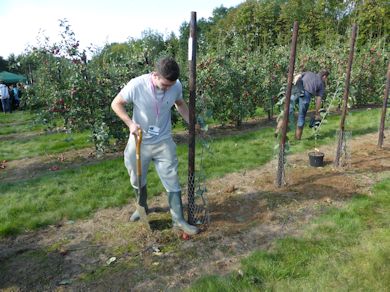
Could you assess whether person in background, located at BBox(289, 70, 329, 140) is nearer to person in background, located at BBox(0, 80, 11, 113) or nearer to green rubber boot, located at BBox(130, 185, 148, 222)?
green rubber boot, located at BBox(130, 185, 148, 222)

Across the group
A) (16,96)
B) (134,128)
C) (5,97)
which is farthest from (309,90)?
(16,96)

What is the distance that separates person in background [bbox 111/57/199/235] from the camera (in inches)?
129

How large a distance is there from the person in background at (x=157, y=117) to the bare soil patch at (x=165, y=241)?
0.36m

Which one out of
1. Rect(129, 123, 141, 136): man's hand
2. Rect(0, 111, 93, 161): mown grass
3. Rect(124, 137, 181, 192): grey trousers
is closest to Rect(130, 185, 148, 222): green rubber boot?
Rect(124, 137, 181, 192): grey trousers

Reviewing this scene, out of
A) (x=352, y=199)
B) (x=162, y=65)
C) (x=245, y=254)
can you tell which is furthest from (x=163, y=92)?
(x=352, y=199)

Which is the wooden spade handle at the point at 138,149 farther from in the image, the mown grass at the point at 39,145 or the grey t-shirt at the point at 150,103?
the mown grass at the point at 39,145

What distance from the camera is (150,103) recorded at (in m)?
3.40

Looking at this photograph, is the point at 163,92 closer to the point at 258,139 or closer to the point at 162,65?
the point at 162,65

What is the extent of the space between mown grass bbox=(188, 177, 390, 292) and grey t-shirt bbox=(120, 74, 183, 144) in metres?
1.48

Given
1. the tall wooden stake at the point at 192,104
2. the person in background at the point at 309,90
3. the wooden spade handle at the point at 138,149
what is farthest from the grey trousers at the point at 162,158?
the person in background at the point at 309,90

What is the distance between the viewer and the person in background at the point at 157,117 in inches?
129

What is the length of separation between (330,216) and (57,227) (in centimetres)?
317

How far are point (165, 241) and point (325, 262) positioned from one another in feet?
5.09

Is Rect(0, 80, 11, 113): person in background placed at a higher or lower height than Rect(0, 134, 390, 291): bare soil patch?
higher
